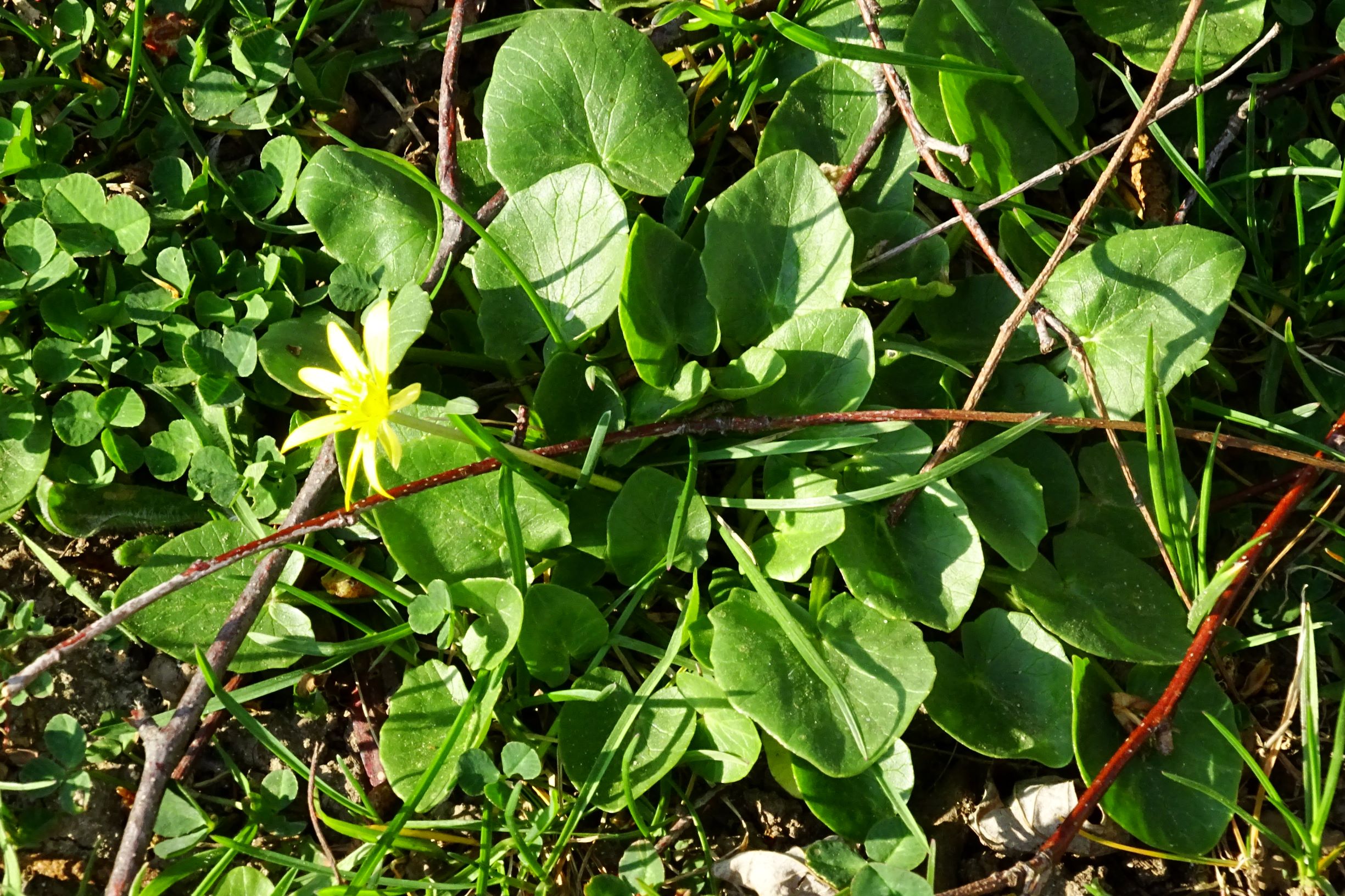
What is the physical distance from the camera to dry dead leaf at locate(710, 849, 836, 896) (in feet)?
5.94

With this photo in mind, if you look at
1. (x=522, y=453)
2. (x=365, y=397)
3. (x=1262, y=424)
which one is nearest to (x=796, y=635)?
(x=522, y=453)

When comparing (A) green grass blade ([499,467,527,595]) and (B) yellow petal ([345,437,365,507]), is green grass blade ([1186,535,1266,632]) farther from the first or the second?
(B) yellow petal ([345,437,365,507])

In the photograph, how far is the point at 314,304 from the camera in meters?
1.99

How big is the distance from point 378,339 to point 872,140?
1.04 m

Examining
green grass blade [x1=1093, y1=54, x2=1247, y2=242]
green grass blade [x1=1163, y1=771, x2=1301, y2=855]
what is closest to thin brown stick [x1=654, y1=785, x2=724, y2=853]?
green grass blade [x1=1163, y1=771, x2=1301, y2=855]

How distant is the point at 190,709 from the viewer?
172 cm

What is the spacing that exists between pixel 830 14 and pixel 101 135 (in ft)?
4.89

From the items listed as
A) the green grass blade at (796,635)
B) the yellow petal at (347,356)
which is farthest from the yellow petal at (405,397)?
the green grass blade at (796,635)

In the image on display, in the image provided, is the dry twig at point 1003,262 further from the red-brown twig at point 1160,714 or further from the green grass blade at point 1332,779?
the green grass blade at point 1332,779

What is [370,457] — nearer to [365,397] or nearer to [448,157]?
[365,397]

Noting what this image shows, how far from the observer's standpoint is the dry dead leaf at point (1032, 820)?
6.13ft

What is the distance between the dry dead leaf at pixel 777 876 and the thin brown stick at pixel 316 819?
0.65 metres

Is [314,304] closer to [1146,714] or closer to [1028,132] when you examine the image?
[1028,132]

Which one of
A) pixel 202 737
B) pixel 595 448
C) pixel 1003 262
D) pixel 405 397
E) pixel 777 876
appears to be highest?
pixel 405 397
